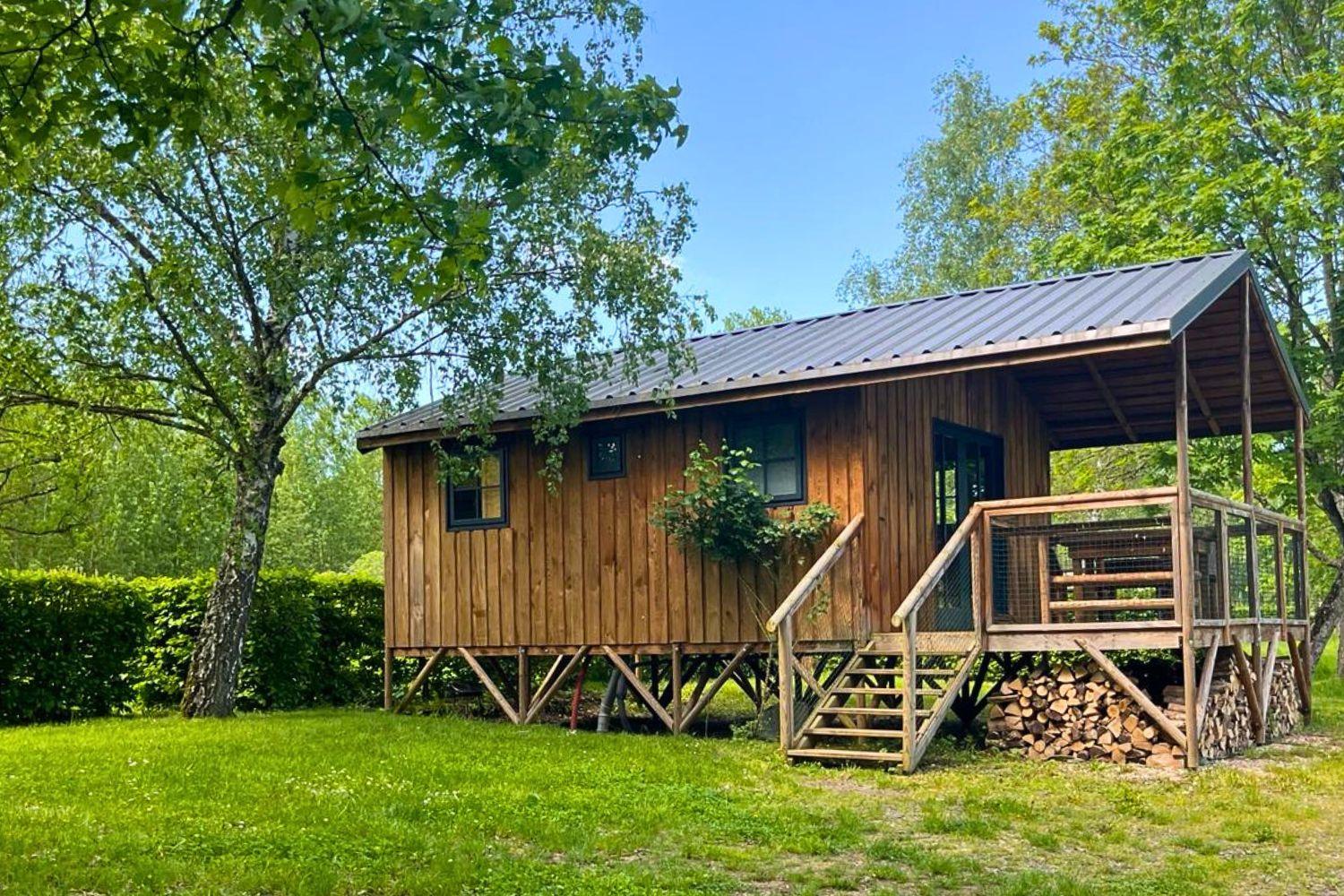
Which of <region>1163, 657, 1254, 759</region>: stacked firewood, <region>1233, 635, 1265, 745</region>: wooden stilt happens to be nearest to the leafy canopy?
<region>1163, 657, 1254, 759</region>: stacked firewood

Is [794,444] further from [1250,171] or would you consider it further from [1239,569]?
[1250,171]

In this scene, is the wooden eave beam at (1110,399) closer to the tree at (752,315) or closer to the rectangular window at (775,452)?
the rectangular window at (775,452)

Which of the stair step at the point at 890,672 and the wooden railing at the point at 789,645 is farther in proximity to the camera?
the stair step at the point at 890,672

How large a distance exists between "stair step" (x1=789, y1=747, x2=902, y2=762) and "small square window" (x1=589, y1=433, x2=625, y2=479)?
384 centimetres

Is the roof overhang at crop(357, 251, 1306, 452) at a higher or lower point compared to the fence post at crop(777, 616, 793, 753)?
higher

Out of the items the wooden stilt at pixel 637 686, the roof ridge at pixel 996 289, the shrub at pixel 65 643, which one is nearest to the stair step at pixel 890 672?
the wooden stilt at pixel 637 686

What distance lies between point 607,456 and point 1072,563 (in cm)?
450

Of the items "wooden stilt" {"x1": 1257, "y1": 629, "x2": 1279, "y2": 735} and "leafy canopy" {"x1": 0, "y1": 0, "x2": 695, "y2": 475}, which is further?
"wooden stilt" {"x1": 1257, "y1": 629, "x2": 1279, "y2": 735}

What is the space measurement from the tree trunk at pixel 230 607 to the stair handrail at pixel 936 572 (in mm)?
6232

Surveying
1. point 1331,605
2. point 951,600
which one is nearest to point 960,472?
point 951,600

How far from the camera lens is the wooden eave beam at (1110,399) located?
13.0 metres

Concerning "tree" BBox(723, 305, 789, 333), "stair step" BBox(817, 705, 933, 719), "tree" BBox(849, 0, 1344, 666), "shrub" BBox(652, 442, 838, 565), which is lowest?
"stair step" BBox(817, 705, 933, 719)

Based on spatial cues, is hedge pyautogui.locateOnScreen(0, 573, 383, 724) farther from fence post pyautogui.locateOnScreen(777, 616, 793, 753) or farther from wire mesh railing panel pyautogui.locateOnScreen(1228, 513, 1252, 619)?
wire mesh railing panel pyautogui.locateOnScreen(1228, 513, 1252, 619)

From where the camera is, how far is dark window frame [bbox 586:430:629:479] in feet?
42.1
